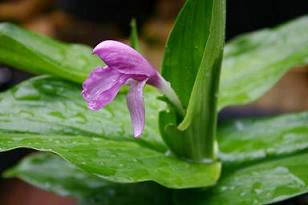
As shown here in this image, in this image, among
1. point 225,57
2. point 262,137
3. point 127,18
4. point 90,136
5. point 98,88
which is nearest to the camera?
point 98,88

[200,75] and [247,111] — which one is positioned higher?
[200,75]

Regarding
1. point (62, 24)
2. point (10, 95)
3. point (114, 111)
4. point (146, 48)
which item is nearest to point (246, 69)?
point (114, 111)

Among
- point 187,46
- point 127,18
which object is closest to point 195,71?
point 187,46

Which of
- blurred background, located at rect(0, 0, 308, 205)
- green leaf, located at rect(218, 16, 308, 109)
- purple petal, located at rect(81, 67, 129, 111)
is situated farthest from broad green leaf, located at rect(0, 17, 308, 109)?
blurred background, located at rect(0, 0, 308, 205)

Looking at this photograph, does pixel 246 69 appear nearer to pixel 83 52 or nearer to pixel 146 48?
pixel 83 52

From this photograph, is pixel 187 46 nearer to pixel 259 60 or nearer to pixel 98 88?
pixel 98 88

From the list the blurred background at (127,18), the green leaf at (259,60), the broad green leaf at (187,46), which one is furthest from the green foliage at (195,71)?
the blurred background at (127,18)
